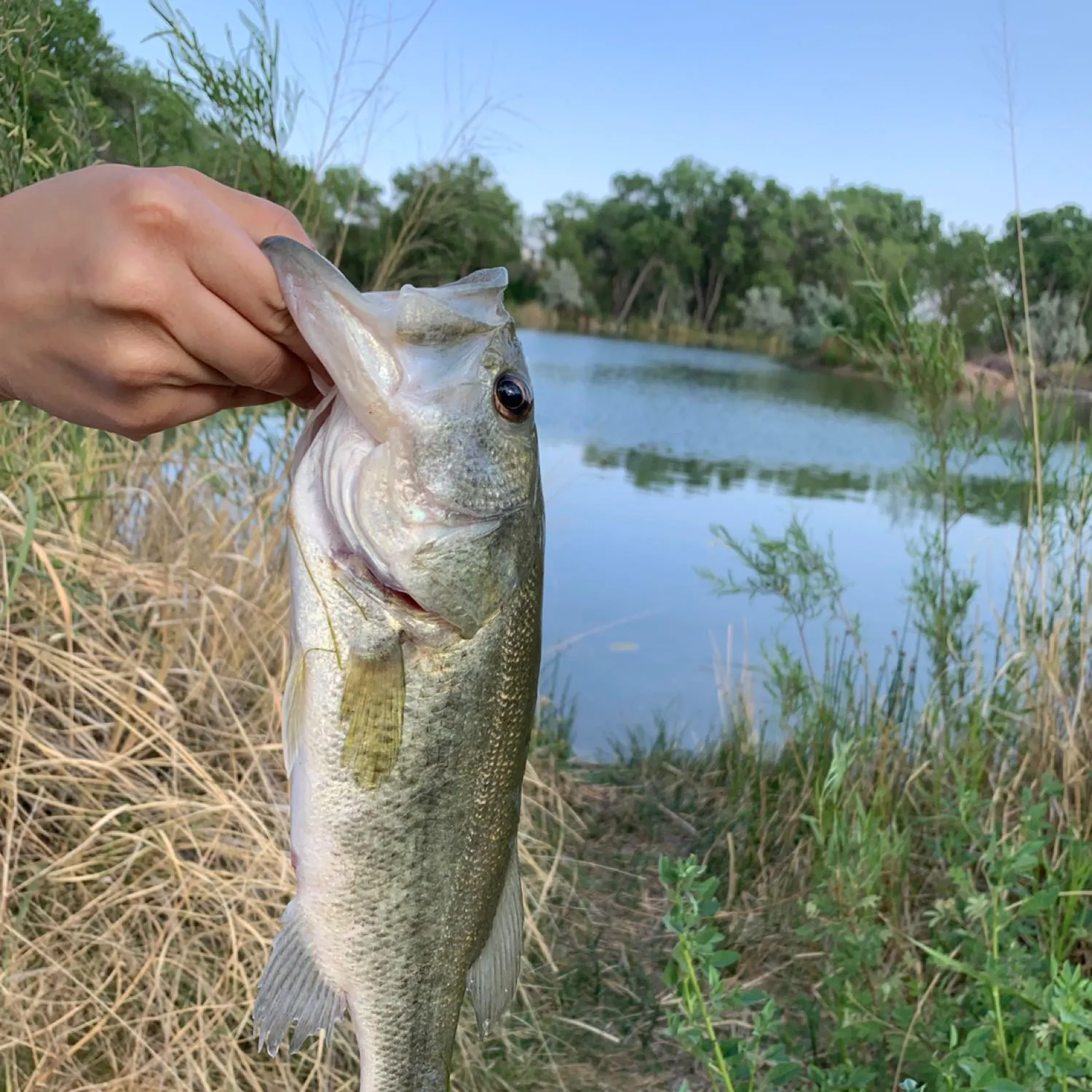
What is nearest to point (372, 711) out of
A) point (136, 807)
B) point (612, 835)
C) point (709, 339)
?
point (136, 807)

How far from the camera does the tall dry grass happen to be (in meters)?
2.27

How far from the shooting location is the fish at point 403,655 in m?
1.33

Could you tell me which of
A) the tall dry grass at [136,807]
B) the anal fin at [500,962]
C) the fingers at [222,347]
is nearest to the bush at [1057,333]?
the tall dry grass at [136,807]

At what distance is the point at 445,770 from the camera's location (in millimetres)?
1400

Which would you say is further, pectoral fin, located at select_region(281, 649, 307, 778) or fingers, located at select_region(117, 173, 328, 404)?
pectoral fin, located at select_region(281, 649, 307, 778)

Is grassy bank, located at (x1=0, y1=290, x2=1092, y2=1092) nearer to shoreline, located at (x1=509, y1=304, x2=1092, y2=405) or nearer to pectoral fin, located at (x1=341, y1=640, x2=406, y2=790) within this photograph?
pectoral fin, located at (x1=341, y1=640, x2=406, y2=790)

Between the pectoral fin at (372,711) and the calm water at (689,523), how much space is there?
320 centimetres

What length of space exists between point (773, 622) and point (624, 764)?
8.29 ft

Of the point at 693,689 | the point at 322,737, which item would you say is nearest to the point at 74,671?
the point at 322,737

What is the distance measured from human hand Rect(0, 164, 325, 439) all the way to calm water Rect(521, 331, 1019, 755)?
3.37 metres

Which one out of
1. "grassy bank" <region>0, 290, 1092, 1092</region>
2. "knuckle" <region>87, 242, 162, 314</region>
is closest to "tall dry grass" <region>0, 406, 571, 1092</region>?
"grassy bank" <region>0, 290, 1092, 1092</region>

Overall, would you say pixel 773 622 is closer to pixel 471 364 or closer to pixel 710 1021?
pixel 710 1021

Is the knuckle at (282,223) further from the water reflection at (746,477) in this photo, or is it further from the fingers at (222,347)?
the water reflection at (746,477)

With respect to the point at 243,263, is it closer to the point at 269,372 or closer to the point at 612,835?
the point at 269,372
